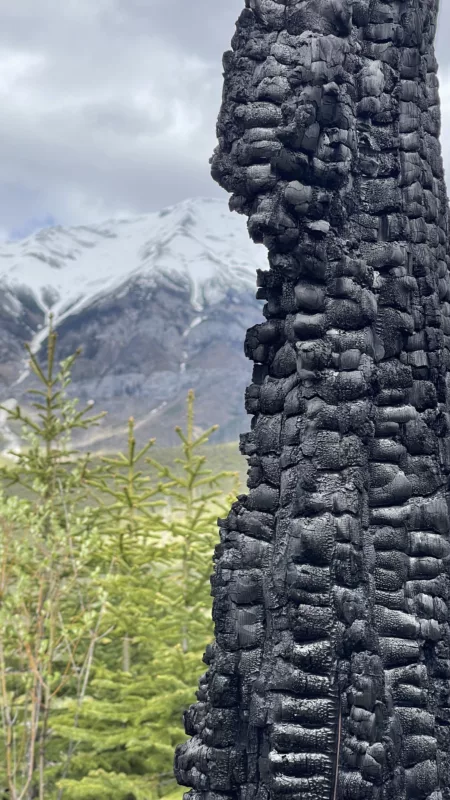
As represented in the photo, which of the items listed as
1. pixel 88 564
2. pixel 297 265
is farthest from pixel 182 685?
pixel 297 265

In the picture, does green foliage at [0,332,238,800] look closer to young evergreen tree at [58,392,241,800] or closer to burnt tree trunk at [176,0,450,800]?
young evergreen tree at [58,392,241,800]

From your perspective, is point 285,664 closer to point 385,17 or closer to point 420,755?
point 420,755

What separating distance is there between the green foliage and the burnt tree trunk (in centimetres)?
613

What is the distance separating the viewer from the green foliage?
10.2 meters

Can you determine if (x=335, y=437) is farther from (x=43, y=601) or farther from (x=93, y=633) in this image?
(x=43, y=601)

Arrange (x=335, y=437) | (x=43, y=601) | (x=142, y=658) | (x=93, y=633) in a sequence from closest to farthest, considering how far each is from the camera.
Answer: (x=335, y=437), (x=93, y=633), (x=43, y=601), (x=142, y=658)

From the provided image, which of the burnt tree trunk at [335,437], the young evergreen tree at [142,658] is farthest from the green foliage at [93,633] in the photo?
the burnt tree trunk at [335,437]

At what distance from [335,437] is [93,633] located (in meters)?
7.94

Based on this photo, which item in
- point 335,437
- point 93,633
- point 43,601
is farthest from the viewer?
point 43,601

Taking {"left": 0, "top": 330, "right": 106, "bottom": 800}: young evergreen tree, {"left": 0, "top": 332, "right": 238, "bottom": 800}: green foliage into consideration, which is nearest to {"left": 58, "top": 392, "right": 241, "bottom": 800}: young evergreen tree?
{"left": 0, "top": 332, "right": 238, "bottom": 800}: green foliage

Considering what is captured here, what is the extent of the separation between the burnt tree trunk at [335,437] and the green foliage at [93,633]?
6.13m

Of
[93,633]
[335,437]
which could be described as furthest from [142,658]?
[335,437]

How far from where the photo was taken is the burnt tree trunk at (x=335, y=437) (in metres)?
3.41

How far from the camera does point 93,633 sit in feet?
35.0
